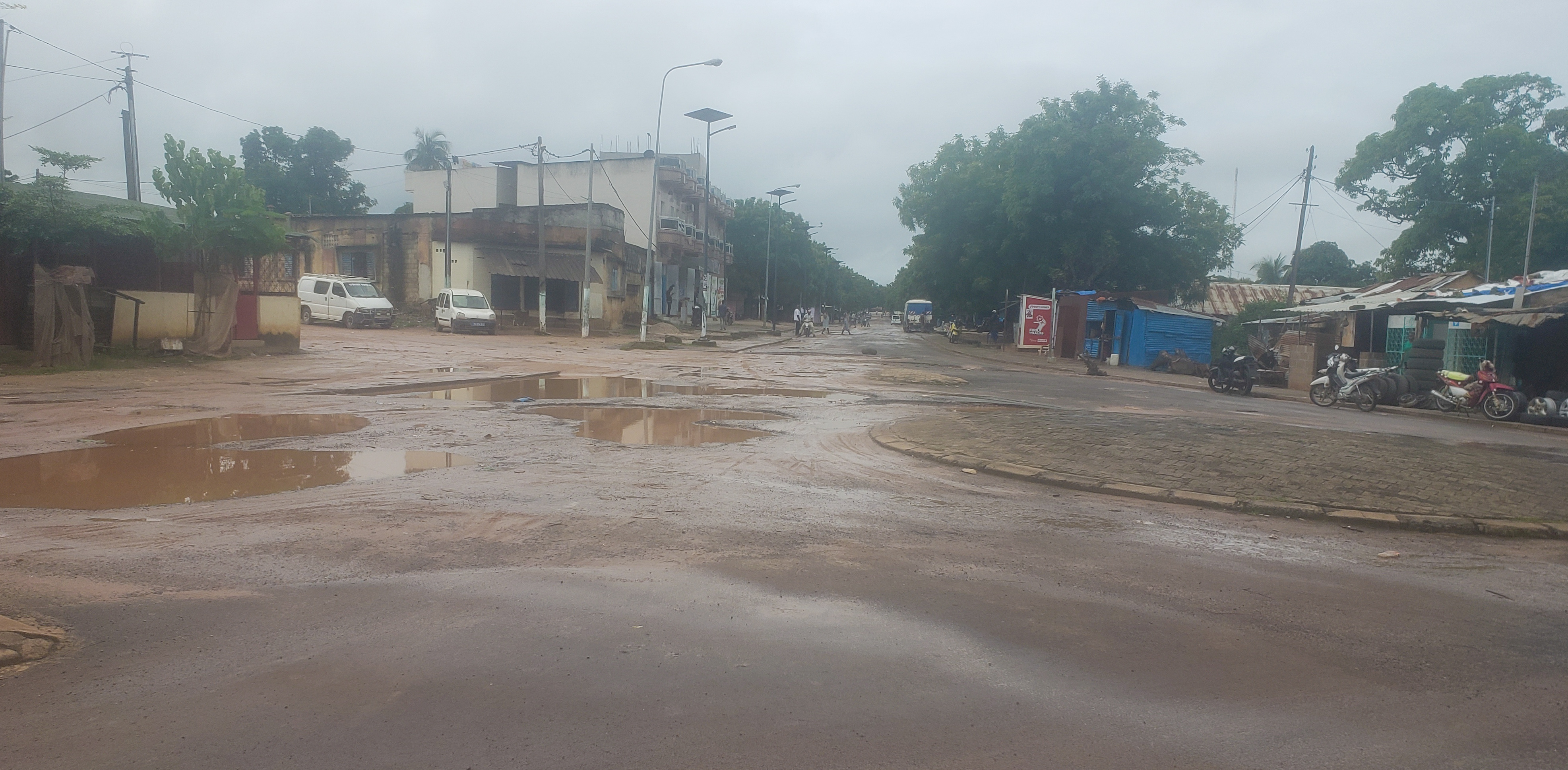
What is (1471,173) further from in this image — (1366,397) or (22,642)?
(22,642)

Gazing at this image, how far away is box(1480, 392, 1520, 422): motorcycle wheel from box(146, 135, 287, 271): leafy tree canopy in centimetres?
2427

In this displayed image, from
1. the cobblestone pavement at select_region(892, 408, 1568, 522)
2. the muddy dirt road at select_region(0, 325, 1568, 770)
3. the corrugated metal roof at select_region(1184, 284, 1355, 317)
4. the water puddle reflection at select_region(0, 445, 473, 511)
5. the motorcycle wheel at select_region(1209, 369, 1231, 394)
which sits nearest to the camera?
the muddy dirt road at select_region(0, 325, 1568, 770)

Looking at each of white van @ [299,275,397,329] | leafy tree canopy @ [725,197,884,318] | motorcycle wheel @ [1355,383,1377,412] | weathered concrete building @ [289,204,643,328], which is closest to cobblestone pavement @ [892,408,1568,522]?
motorcycle wheel @ [1355,383,1377,412]

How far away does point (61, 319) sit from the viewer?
15.0 meters

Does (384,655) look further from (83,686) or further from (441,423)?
(441,423)

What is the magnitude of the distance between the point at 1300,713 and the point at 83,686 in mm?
4704

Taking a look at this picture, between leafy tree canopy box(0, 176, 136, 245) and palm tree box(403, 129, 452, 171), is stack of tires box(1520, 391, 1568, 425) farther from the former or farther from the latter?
palm tree box(403, 129, 452, 171)

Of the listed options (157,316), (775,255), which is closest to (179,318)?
(157,316)

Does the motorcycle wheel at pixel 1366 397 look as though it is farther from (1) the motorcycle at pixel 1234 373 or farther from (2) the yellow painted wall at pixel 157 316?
(2) the yellow painted wall at pixel 157 316

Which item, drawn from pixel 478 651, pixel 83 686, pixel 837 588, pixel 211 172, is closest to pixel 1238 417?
pixel 837 588

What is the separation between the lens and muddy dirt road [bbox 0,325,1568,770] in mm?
3029

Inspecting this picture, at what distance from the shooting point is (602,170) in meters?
53.6

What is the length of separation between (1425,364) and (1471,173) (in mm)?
20399

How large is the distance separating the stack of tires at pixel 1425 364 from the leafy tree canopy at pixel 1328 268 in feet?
164
